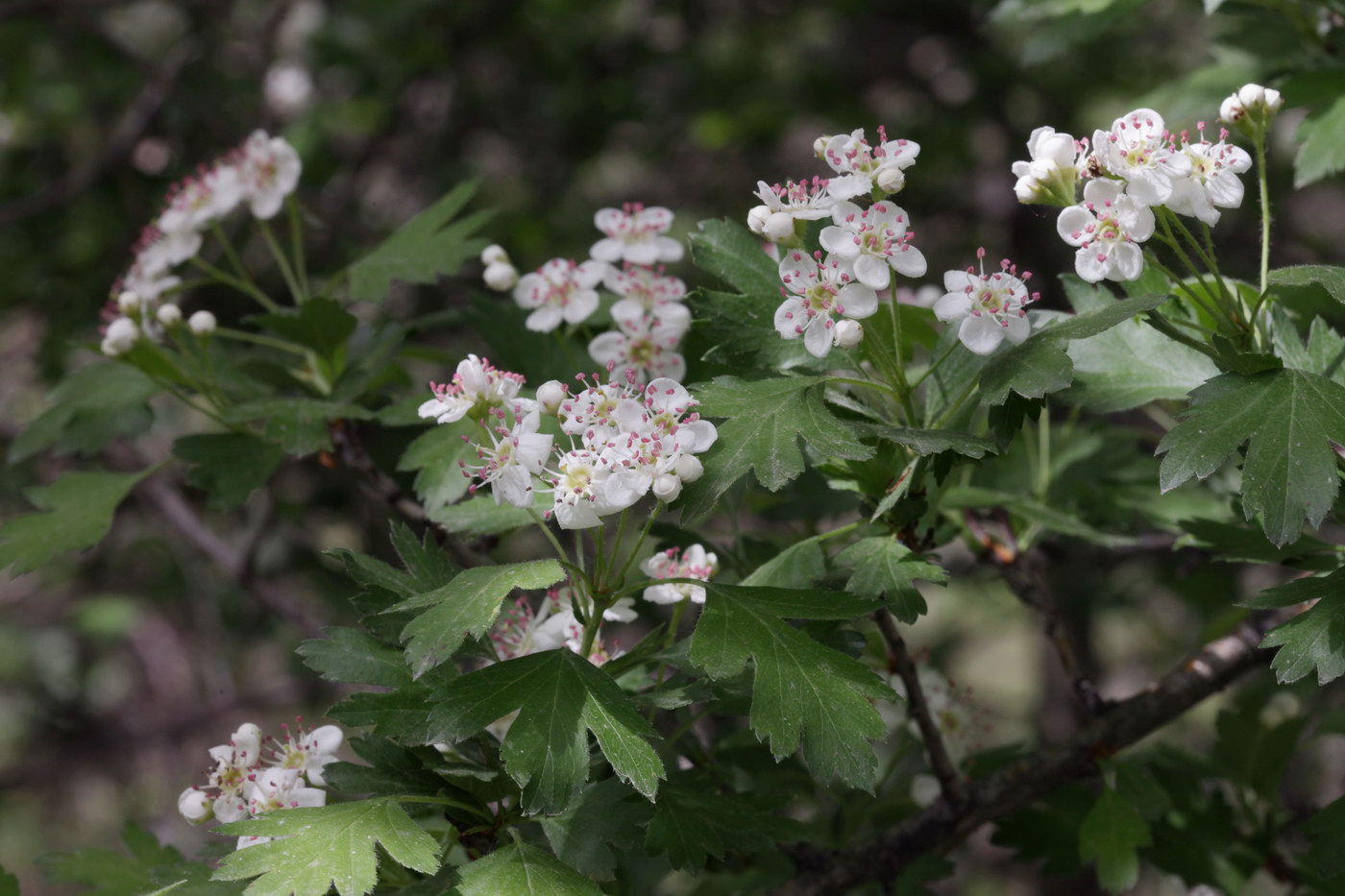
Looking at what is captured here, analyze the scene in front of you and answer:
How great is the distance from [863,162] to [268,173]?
129 cm

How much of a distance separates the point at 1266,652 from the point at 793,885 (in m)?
0.82

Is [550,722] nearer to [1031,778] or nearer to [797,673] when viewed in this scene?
[797,673]

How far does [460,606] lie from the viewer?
4.04 ft

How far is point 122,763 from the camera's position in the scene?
3.94 meters

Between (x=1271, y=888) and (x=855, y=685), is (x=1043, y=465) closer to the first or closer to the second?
(x=855, y=685)

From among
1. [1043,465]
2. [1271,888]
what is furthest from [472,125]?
[1271,888]

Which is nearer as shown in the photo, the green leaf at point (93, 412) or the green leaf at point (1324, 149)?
the green leaf at point (1324, 149)

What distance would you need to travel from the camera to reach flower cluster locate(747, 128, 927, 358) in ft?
Answer: 4.45

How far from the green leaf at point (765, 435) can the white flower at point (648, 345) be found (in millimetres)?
406

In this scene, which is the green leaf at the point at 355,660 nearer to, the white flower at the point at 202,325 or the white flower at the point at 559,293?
the white flower at the point at 559,293

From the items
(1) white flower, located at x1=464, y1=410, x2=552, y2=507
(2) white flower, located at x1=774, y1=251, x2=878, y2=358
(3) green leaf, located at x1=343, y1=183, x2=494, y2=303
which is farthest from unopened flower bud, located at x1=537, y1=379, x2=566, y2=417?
(3) green leaf, located at x1=343, y1=183, x2=494, y2=303

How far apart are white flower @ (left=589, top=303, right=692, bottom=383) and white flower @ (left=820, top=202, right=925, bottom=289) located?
45cm

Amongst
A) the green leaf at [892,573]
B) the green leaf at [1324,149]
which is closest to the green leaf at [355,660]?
the green leaf at [892,573]

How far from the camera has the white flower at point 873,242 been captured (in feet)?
4.42
